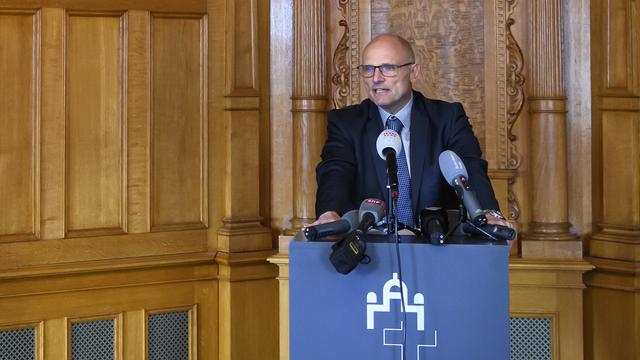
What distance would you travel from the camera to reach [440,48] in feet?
13.7

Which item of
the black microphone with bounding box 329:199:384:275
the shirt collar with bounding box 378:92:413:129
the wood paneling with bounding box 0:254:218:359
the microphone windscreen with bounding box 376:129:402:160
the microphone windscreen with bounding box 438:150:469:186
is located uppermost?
the shirt collar with bounding box 378:92:413:129

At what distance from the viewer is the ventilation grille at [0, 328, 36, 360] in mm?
3797

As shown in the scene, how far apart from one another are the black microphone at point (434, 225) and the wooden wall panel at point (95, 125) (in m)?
2.00

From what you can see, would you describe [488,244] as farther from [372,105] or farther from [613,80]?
[613,80]

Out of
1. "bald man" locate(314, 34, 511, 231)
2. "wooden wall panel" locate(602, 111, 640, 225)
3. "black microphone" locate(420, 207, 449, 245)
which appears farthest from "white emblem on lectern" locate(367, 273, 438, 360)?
"wooden wall panel" locate(602, 111, 640, 225)

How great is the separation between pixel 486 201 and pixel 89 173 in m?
1.93

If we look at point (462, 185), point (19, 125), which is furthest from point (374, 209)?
point (19, 125)

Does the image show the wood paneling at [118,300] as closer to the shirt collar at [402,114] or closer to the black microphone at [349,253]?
the shirt collar at [402,114]

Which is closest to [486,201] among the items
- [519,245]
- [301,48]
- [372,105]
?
[372,105]

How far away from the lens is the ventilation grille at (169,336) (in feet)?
13.5

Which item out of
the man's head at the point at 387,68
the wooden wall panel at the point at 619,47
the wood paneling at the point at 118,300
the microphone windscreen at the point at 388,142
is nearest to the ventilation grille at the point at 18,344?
the wood paneling at the point at 118,300

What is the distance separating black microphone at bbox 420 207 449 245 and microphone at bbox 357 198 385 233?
117 mm

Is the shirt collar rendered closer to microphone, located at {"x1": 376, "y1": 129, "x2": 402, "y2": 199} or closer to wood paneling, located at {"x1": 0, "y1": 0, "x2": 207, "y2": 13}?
microphone, located at {"x1": 376, "y1": 129, "x2": 402, "y2": 199}

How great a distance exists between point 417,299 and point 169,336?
2155 mm
